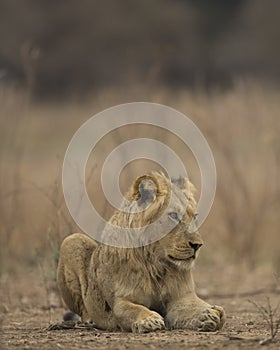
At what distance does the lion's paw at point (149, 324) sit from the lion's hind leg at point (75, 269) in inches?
37.4

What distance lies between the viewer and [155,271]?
7.09 meters

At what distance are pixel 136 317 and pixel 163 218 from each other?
656 mm

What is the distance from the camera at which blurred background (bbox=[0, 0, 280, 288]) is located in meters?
12.8

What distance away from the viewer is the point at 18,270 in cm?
1249

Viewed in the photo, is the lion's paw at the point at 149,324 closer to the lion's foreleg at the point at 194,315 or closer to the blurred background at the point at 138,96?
the lion's foreleg at the point at 194,315

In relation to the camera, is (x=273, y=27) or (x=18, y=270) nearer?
(x=18, y=270)

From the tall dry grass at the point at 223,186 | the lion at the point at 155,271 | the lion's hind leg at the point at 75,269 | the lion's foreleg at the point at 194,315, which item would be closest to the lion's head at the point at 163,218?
the lion at the point at 155,271

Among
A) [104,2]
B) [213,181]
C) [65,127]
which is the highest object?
[104,2]

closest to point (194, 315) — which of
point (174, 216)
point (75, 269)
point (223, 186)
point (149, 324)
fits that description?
point (149, 324)

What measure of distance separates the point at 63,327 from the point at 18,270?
510cm

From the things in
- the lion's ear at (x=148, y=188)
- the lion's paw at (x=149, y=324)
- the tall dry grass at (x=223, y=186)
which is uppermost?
the tall dry grass at (x=223, y=186)

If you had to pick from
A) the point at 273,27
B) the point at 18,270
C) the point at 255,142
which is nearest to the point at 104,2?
the point at 273,27

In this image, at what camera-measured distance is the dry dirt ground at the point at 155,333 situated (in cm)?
631

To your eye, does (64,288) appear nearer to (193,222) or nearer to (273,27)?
(193,222)
